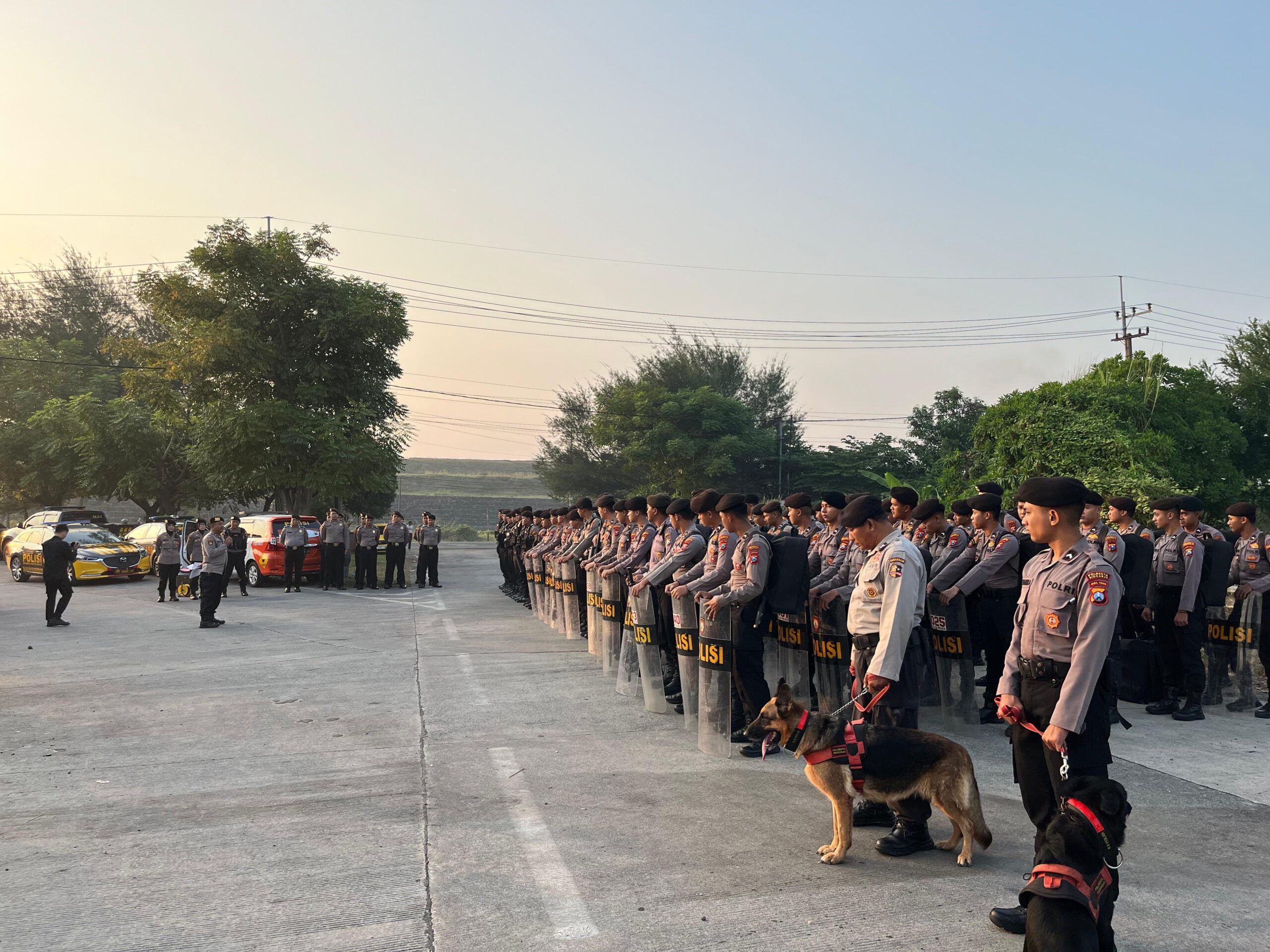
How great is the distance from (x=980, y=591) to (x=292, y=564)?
642 inches

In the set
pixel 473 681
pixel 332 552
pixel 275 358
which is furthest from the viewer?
pixel 275 358

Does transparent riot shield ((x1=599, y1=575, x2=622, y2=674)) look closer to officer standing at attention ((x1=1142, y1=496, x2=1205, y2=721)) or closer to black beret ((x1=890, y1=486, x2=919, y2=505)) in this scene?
black beret ((x1=890, y1=486, x2=919, y2=505))

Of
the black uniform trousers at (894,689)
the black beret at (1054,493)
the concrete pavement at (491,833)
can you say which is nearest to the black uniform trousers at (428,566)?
the concrete pavement at (491,833)

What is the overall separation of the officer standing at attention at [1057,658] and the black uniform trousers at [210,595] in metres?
12.6

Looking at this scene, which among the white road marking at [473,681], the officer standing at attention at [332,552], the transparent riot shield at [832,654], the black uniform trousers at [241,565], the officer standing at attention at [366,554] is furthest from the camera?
the officer standing at attention at [366,554]

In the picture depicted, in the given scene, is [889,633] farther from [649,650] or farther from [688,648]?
[649,650]

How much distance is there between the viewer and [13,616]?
15.6 metres

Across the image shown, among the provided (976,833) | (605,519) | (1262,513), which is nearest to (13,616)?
(605,519)

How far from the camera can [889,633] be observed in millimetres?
4836

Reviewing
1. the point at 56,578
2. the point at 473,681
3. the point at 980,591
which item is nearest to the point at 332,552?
the point at 56,578

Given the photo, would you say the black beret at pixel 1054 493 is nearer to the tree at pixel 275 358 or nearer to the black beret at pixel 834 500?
the black beret at pixel 834 500

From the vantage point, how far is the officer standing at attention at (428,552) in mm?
22141

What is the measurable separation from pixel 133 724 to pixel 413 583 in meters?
16.2

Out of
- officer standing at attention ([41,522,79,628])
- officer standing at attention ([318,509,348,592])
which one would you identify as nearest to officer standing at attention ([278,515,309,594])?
officer standing at attention ([318,509,348,592])
